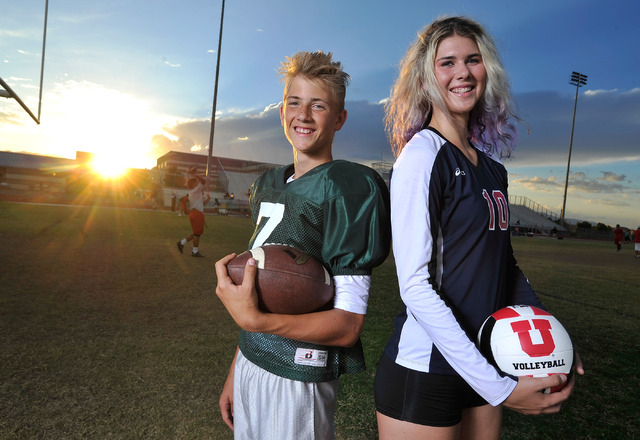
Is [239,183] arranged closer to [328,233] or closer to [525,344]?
[328,233]

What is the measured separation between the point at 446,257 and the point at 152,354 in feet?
10.6

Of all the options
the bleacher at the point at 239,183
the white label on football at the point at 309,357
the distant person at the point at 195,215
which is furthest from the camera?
the bleacher at the point at 239,183

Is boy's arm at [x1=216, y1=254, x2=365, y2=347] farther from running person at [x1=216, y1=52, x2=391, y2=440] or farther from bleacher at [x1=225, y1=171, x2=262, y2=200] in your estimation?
bleacher at [x1=225, y1=171, x2=262, y2=200]

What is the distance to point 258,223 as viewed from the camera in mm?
1718

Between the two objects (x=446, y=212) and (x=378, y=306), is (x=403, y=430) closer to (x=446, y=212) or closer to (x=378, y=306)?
(x=446, y=212)

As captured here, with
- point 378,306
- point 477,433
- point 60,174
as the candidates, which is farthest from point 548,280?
point 60,174

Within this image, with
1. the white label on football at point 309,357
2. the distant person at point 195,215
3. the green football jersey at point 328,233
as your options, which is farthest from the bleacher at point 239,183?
the white label on football at point 309,357

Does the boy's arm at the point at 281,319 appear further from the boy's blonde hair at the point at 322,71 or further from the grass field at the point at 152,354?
the grass field at the point at 152,354

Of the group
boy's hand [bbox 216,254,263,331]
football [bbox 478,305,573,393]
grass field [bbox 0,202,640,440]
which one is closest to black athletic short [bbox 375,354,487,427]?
football [bbox 478,305,573,393]

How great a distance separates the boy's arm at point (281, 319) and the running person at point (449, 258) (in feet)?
0.60

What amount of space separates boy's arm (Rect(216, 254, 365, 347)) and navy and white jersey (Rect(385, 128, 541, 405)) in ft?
0.60

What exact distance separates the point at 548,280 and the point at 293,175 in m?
9.29

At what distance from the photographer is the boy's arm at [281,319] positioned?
4.13ft

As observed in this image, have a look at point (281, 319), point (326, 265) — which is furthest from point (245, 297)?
point (326, 265)
